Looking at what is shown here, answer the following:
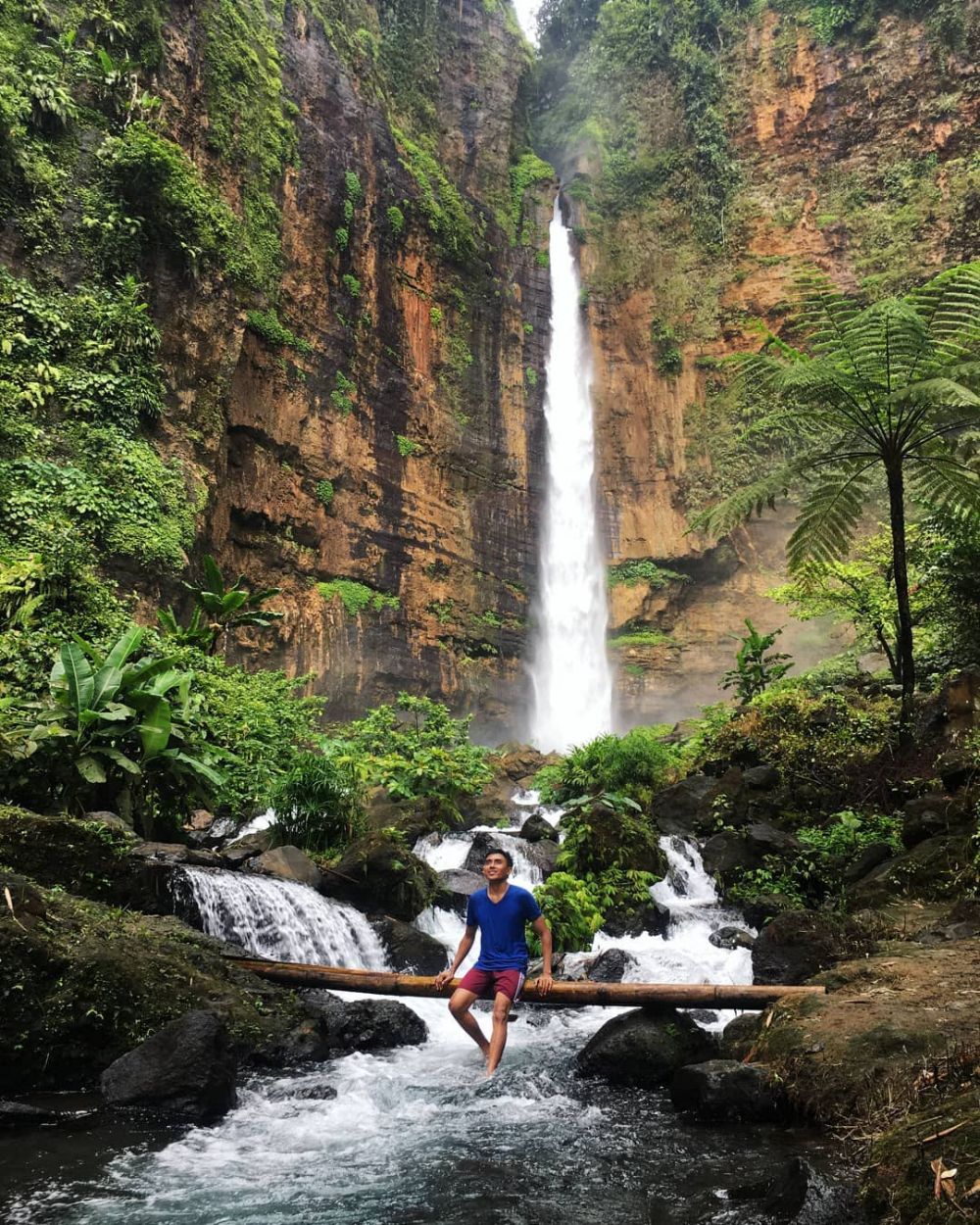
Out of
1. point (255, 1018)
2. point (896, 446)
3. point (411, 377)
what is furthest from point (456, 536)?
point (255, 1018)

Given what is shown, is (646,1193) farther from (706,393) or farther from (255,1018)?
(706,393)

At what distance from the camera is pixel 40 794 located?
7.50 metres

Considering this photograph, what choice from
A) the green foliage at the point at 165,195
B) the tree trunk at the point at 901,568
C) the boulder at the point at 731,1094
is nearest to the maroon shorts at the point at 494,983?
the boulder at the point at 731,1094

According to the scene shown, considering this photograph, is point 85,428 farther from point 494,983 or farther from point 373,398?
point 494,983

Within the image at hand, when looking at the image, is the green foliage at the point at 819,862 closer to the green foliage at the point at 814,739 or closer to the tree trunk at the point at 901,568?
the green foliage at the point at 814,739

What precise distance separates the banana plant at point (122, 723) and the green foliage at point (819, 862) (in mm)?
6117

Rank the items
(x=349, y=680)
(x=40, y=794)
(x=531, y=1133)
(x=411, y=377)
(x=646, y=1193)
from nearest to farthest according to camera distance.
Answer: (x=646, y=1193) → (x=531, y=1133) → (x=40, y=794) → (x=349, y=680) → (x=411, y=377)

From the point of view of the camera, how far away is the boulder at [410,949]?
7914mm

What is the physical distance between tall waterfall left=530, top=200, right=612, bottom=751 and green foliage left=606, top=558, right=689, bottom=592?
19.9 inches

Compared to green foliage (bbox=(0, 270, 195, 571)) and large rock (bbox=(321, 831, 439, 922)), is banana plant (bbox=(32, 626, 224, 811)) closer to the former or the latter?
large rock (bbox=(321, 831, 439, 922))

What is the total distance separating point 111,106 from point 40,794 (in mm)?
16082

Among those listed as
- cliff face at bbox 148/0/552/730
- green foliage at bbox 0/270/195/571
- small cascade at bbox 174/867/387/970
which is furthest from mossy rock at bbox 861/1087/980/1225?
cliff face at bbox 148/0/552/730

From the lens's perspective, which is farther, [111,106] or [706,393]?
[706,393]

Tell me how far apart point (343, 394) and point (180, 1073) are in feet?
69.1
